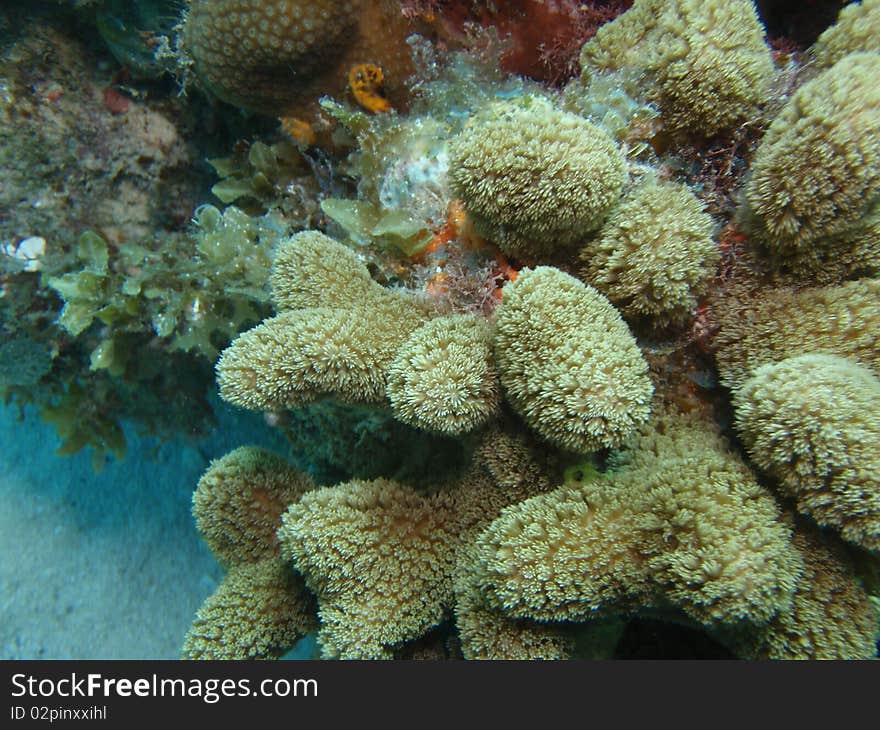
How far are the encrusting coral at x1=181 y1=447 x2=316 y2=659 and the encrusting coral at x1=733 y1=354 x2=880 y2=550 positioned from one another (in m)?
2.03

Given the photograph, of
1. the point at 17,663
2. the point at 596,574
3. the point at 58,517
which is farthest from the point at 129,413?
the point at 596,574

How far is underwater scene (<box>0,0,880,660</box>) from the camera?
5.41ft

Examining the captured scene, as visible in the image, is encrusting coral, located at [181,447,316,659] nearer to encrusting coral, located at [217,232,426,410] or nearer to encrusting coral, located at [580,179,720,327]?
encrusting coral, located at [217,232,426,410]

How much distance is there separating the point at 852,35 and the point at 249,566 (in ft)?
10.7

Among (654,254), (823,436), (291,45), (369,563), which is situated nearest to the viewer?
(823,436)

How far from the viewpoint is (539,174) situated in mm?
1714

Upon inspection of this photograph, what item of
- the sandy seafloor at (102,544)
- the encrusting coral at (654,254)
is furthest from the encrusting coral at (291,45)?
the sandy seafloor at (102,544)

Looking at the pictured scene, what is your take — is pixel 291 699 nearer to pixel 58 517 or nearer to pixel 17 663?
pixel 17 663

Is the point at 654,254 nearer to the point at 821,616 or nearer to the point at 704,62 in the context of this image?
the point at 704,62

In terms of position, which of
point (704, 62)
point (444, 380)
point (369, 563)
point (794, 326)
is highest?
point (704, 62)

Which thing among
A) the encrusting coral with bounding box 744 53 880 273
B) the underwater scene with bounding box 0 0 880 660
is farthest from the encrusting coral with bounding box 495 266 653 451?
the encrusting coral with bounding box 744 53 880 273

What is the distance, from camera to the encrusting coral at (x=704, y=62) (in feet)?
6.19

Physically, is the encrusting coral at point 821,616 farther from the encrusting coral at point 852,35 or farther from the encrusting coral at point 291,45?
the encrusting coral at point 291,45

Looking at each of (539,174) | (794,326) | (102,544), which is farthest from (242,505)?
(102,544)
